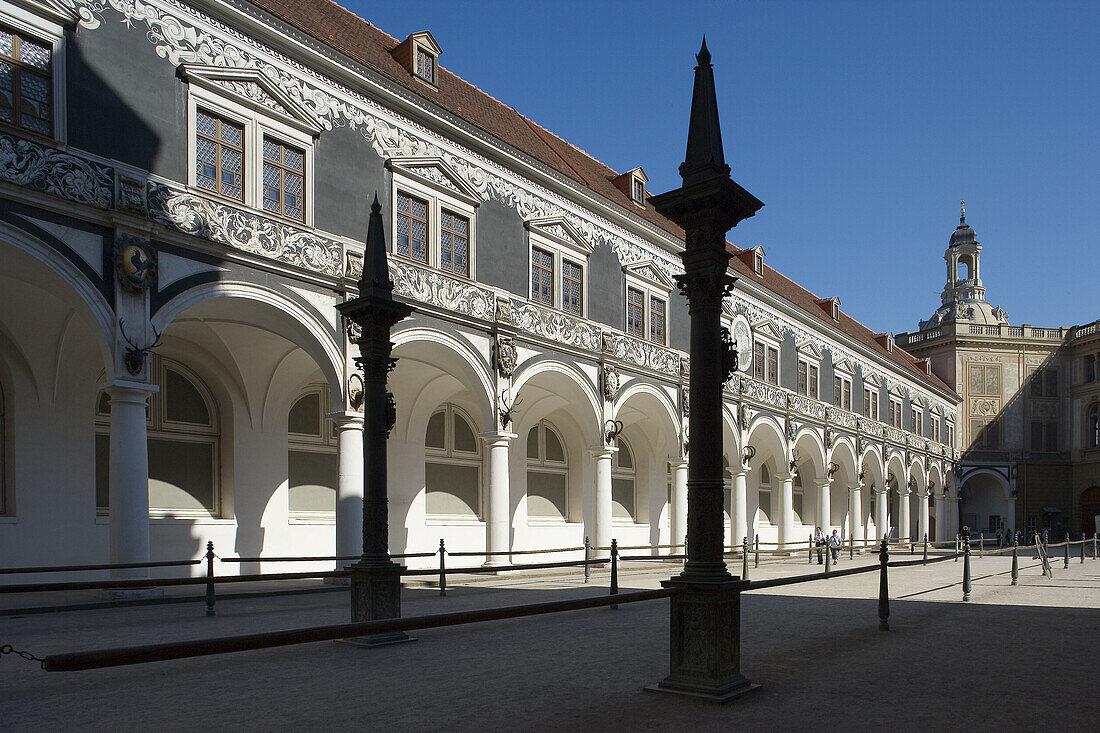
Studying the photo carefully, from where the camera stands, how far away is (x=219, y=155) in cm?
1484

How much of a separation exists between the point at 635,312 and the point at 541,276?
4.77 m

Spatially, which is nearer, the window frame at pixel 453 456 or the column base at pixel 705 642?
the column base at pixel 705 642

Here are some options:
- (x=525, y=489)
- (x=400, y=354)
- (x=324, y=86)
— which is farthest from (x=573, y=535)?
(x=324, y=86)

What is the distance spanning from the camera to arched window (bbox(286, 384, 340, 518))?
65.1 feet

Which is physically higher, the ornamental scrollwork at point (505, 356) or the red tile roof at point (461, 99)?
the red tile roof at point (461, 99)

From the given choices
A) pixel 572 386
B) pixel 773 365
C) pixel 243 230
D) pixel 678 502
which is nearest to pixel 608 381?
pixel 572 386

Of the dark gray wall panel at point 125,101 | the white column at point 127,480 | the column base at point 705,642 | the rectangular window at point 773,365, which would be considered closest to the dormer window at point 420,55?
the dark gray wall panel at point 125,101

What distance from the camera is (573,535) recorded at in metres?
27.5

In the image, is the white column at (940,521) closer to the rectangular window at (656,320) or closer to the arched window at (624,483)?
the arched window at (624,483)

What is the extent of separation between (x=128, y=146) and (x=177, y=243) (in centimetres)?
164

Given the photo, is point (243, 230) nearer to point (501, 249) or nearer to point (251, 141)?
point (251, 141)

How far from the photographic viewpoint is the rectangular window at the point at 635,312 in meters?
25.4

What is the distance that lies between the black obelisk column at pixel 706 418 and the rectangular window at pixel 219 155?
1002 centimetres

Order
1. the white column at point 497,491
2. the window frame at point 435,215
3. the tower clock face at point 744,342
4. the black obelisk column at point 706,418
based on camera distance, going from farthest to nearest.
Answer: the tower clock face at point 744,342
the white column at point 497,491
the window frame at point 435,215
the black obelisk column at point 706,418
